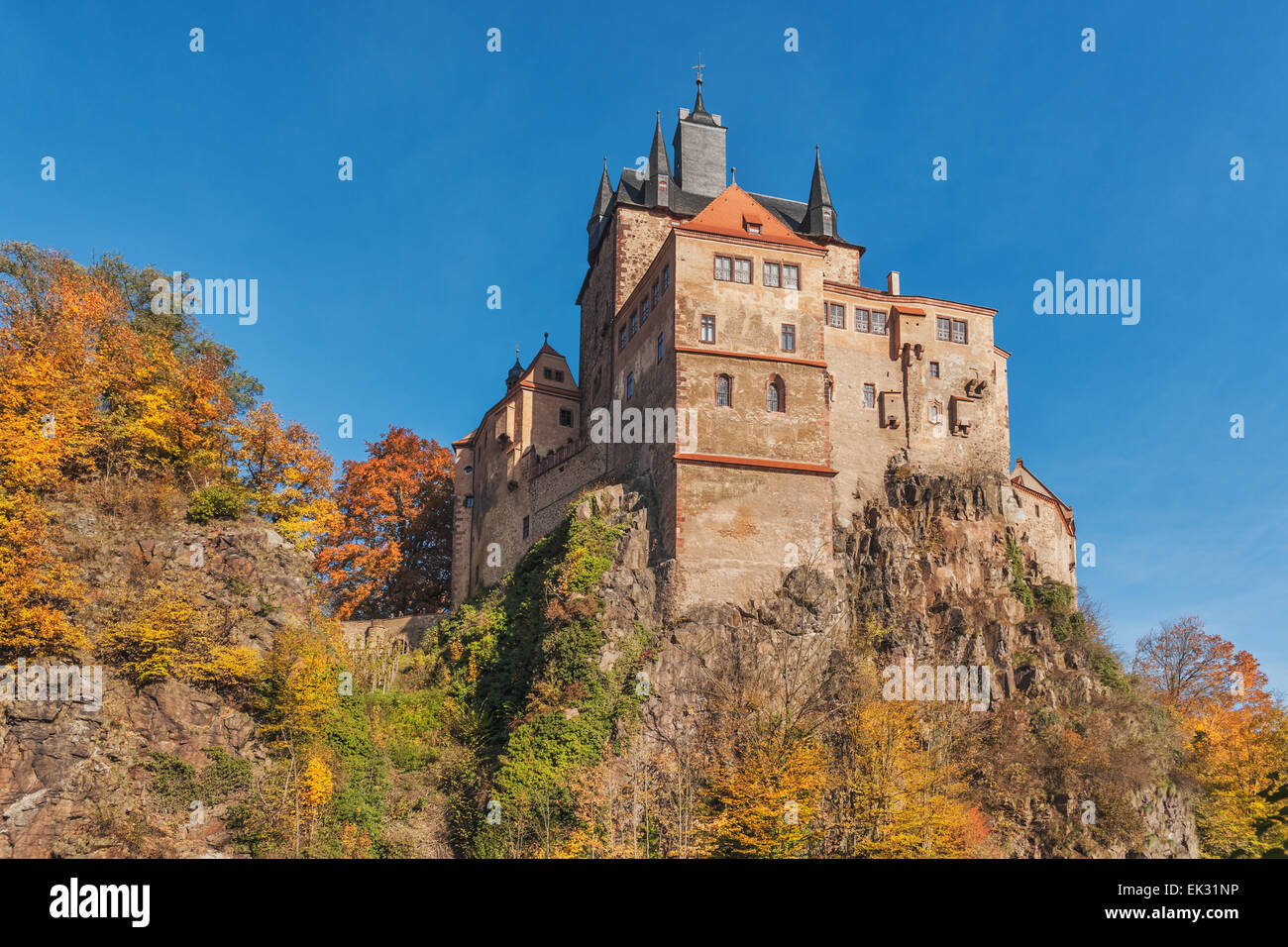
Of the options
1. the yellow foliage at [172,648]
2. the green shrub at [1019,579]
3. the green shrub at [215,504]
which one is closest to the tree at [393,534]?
the green shrub at [215,504]

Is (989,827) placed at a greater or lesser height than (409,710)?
lesser

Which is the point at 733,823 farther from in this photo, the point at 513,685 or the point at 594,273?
the point at 594,273

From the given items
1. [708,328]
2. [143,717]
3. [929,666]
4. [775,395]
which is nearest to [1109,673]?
[929,666]

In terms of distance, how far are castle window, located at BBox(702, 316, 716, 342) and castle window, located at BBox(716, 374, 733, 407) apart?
151 cm

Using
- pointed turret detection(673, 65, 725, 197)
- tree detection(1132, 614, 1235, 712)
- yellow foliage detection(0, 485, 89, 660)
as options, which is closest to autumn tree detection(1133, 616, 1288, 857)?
tree detection(1132, 614, 1235, 712)

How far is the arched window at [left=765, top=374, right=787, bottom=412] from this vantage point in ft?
132

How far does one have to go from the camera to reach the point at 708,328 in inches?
1594

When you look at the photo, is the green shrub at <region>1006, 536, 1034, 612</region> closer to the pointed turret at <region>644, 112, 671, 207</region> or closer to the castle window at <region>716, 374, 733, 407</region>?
the castle window at <region>716, 374, 733, 407</region>

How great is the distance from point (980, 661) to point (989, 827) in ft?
20.9

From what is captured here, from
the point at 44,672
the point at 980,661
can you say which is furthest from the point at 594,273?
the point at 44,672

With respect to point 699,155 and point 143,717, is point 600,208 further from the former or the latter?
point 143,717

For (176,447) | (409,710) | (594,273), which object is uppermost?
(594,273)
